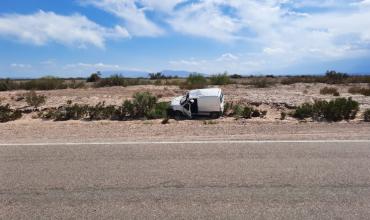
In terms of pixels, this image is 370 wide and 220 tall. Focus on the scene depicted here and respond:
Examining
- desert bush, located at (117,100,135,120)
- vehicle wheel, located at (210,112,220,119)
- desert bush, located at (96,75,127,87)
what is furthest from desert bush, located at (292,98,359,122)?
desert bush, located at (96,75,127,87)

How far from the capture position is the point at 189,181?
269 inches

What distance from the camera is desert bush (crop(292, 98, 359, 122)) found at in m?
15.4

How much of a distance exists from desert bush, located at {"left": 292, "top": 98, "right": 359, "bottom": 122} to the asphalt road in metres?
6.01

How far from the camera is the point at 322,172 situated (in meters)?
7.20

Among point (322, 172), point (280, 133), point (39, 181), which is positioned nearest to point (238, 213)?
point (322, 172)

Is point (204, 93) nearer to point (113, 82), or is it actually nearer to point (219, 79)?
point (219, 79)

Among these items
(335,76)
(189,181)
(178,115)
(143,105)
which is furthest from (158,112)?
(335,76)

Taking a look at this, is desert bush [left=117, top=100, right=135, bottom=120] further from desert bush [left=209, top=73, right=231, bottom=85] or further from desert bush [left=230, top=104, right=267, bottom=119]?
desert bush [left=209, top=73, right=231, bottom=85]

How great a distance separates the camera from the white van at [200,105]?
52.6 feet

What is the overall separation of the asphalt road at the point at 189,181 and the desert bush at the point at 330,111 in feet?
19.7

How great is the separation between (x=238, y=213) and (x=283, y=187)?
1193mm

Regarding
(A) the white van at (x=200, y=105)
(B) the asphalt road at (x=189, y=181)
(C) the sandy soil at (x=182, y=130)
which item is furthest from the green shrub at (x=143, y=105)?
(B) the asphalt road at (x=189, y=181)

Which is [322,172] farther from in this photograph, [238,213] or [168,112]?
[168,112]

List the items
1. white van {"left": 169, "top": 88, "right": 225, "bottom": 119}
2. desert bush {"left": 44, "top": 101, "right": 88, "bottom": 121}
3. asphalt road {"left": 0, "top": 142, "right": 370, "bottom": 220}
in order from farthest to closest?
desert bush {"left": 44, "top": 101, "right": 88, "bottom": 121} < white van {"left": 169, "top": 88, "right": 225, "bottom": 119} < asphalt road {"left": 0, "top": 142, "right": 370, "bottom": 220}
